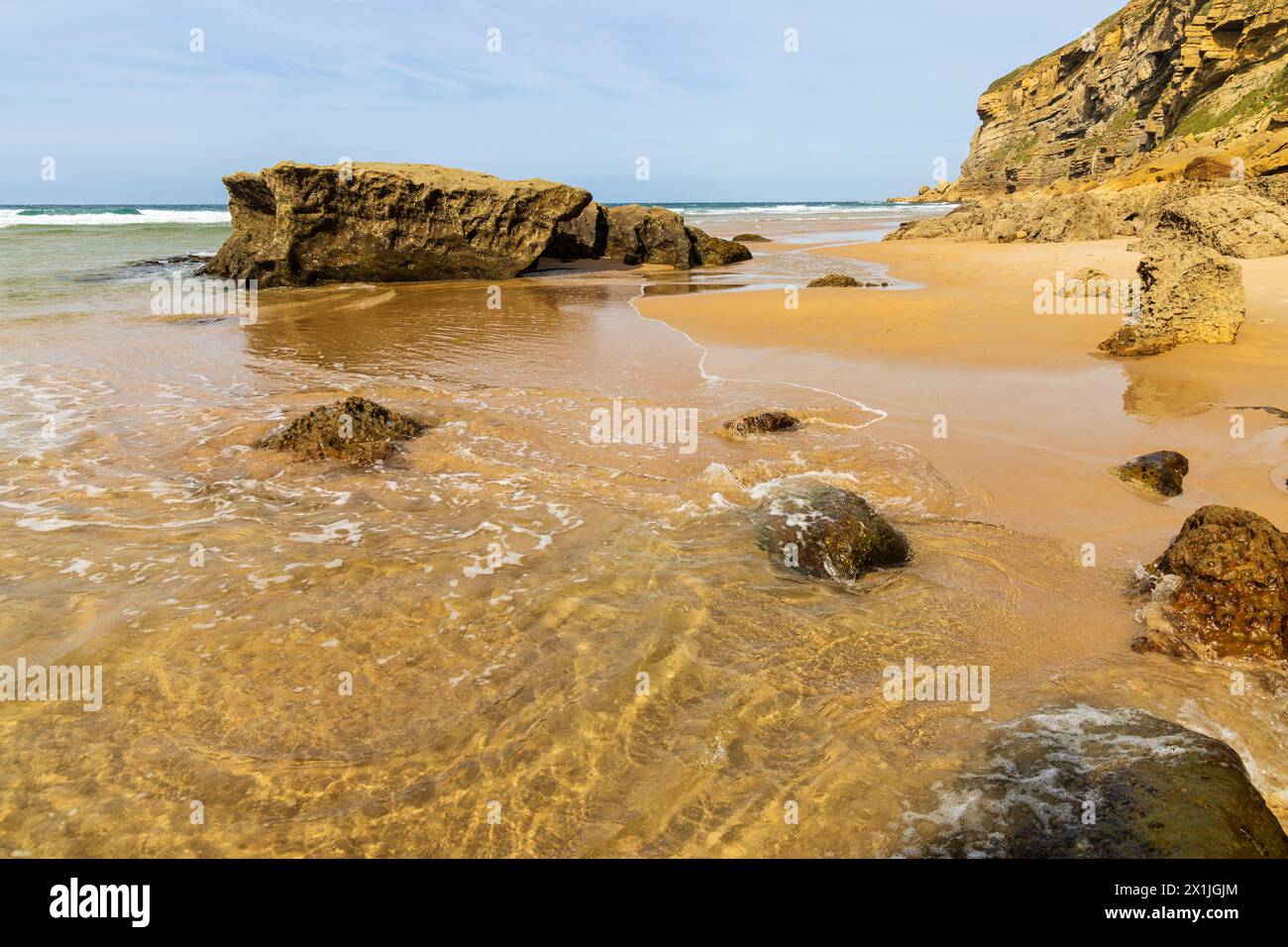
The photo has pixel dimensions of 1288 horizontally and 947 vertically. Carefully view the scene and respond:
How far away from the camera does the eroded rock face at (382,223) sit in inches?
663

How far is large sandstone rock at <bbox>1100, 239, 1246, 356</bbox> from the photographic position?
791cm

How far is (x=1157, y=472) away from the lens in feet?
15.4

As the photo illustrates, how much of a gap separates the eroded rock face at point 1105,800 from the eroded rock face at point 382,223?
60.2 feet

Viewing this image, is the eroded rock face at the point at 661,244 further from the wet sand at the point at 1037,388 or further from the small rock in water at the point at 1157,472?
the small rock in water at the point at 1157,472

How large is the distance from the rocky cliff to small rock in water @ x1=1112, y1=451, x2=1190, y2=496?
2275cm

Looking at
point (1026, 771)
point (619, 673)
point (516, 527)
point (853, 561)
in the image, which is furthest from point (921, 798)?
point (516, 527)

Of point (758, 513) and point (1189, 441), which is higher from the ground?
point (1189, 441)

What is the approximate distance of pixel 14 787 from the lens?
2363mm

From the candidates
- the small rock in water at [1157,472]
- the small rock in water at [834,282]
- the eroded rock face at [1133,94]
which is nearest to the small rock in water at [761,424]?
the small rock in water at [1157,472]

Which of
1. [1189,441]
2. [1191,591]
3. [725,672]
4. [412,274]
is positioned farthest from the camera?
[412,274]

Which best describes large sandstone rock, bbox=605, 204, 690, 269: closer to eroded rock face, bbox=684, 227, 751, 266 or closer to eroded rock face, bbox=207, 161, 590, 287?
eroded rock face, bbox=684, 227, 751, 266
